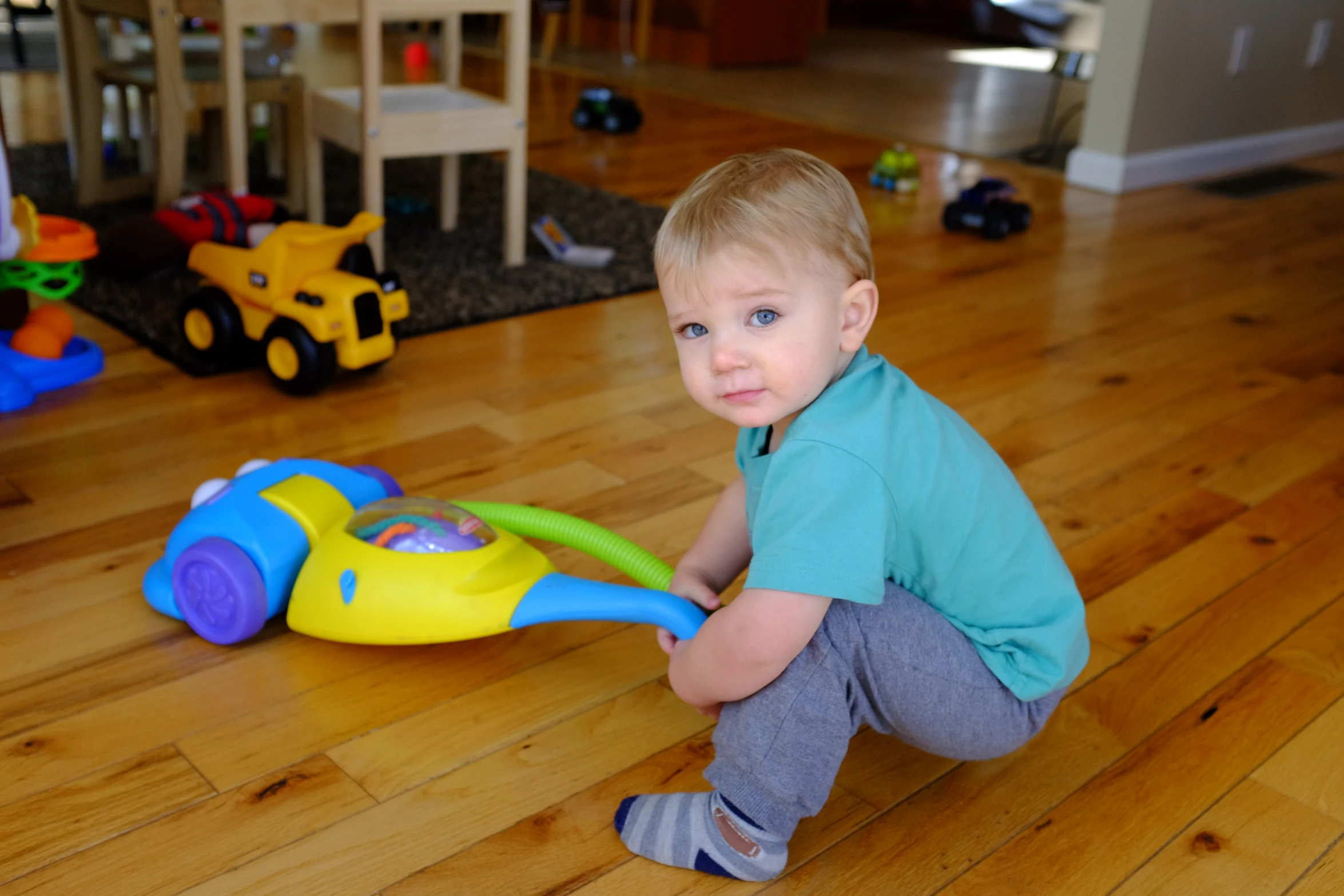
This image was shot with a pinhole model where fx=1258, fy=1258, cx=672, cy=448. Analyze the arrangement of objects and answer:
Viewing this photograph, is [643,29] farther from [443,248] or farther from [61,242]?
[61,242]

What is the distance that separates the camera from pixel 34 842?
0.95m

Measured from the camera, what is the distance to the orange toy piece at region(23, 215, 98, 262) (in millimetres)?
1649

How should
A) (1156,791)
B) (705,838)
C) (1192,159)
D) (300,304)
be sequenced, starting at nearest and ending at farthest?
(705,838), (1156,791), (300,304), (1192,159)

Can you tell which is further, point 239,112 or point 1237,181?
point 1237,181

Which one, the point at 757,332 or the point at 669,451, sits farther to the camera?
the point at 669,451

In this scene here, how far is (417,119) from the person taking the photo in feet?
7.06

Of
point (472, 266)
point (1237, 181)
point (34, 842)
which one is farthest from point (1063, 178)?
point (34, 842)

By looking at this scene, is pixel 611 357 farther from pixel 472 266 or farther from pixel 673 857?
pixel 673 857

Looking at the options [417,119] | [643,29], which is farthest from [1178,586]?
[643,29]

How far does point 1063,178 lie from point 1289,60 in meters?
0.85

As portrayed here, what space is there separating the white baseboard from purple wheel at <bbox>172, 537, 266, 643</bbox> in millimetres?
2770

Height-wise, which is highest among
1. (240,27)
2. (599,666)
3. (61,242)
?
(240,27)

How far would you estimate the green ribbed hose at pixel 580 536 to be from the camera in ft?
3.91

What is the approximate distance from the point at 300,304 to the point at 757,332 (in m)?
1.05
